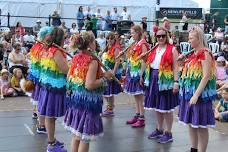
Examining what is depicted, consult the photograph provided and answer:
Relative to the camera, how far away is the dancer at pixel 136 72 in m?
7.78

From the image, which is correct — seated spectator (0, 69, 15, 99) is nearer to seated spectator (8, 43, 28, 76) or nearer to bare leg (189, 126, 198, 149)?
seated spectator (8, 43, 28, 76)

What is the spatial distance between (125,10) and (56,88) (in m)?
16.0

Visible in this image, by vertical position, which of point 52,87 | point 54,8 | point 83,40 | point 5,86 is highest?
point 54,8

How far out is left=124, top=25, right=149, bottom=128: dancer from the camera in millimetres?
7777

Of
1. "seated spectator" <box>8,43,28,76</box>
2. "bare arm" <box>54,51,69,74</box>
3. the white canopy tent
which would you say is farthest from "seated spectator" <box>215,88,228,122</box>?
the white canopy tent

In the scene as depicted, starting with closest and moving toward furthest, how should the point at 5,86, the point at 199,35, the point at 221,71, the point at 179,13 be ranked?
the point at 199,35 → the point at 5,86 → the point at 221,71 → the point at 179,13

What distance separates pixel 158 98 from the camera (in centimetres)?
705

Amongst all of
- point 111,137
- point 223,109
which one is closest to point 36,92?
point 111,137

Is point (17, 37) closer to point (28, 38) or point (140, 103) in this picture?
point (28, 38)

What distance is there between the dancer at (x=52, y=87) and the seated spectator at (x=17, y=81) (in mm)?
5183

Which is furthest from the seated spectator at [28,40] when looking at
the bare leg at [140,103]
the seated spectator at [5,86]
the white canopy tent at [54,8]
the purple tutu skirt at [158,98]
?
the purple tutu skirt at [158,98]

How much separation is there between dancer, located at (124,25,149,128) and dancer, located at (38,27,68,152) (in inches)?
79.8

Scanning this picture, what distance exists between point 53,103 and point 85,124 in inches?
44.1

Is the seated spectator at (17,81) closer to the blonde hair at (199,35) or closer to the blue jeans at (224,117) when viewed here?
the blue jeans at (224,117)
